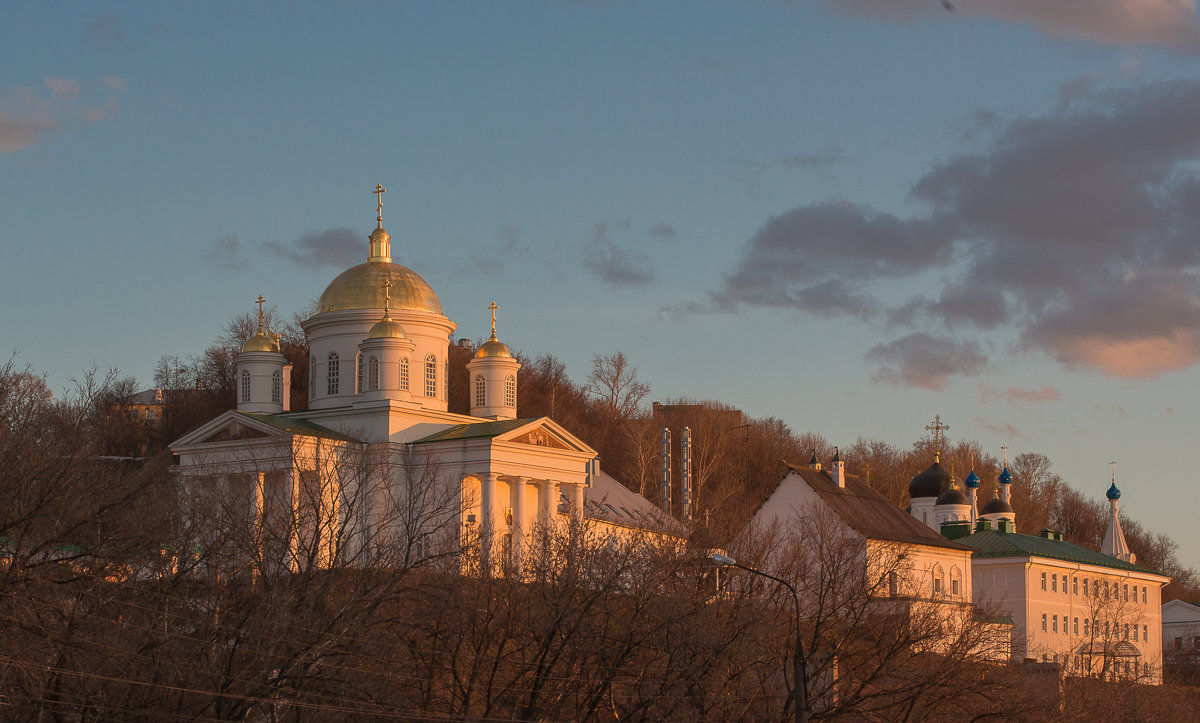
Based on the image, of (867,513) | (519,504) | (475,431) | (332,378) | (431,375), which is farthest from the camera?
(867,513)

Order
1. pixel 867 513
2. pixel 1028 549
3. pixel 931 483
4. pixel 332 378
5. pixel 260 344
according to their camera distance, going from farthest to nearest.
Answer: pixel 931 483 → pixel 1028 549 → pixel 867 513 → pixel 260 344 → pixel 332 378

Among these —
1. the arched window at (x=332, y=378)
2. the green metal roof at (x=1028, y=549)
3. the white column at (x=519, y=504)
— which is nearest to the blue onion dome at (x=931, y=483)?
the green metal roof at (x=1028, y=549)

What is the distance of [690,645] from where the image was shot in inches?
1500

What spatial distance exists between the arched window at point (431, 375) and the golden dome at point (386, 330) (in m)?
2.90

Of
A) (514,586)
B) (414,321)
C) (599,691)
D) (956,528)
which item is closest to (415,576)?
(514,586)

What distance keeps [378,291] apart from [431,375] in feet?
11.7

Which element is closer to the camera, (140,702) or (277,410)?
(140,702)

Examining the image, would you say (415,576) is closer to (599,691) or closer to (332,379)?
(599,691)

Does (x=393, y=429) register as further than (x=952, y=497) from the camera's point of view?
No

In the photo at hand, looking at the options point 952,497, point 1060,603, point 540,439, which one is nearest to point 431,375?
point 540,439

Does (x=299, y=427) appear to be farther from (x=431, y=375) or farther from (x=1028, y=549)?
(x=1028, y=549)

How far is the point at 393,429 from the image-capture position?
61.0 metres

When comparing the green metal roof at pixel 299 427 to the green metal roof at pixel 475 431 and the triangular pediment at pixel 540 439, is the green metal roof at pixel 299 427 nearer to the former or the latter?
the green metal roof at pixel 475 431

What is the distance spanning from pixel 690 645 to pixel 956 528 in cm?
5096
